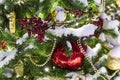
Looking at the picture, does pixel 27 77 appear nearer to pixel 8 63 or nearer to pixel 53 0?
pixel 8 63

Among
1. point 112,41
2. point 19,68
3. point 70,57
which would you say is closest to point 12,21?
point 19,68

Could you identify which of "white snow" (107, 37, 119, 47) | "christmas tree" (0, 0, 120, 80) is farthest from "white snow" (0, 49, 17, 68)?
"white snow" (107, 37, 119, 47)

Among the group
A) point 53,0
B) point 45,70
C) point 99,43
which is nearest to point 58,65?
point 45,70

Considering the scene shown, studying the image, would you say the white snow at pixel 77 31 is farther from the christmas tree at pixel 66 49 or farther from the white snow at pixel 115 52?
the white snow at pixel 115 52

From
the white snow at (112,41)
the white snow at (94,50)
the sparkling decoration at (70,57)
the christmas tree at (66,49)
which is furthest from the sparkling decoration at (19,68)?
the white snow at (112,41)

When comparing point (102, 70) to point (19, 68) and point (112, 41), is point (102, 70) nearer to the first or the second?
point (112, 41)

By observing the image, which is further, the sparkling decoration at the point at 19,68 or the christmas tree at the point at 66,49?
the sparkling decoration at the point at 19,68

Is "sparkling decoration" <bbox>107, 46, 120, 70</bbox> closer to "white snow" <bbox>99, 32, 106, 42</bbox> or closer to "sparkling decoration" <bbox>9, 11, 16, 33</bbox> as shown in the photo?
"white snow" <bbox>99, 32, 106, 42</bbox>
